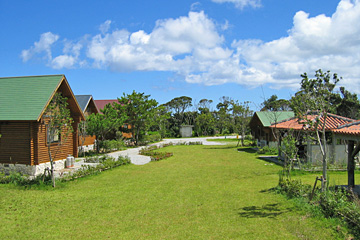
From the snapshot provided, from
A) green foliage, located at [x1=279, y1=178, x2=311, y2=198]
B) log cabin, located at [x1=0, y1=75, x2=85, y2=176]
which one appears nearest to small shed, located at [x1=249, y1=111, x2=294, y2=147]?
green foliage, located at [x1=279, y1=178, x2=311, y2=198]

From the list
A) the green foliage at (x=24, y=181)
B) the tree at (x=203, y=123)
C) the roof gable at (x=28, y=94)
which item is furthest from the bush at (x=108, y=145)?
the tree at (x=203, y=123)

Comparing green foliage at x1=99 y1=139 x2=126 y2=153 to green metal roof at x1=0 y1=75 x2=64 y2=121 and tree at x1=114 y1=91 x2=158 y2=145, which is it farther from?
green metal roof at x1=0 y1=75 x2=64 y2=121

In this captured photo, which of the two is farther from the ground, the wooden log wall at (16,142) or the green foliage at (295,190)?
the wooden log wall at (16,142)

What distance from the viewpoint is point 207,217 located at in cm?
854

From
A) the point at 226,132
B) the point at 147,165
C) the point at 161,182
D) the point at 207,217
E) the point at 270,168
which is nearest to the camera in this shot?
the point at 207,217

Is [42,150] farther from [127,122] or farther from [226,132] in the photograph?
[226,132]

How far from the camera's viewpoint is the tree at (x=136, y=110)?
36000mm

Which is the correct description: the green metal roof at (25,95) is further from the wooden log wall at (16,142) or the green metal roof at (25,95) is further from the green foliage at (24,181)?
the green foliage at (24,181)

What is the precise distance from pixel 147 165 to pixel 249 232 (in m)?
13.4

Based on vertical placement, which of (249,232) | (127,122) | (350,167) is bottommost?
(249,232)

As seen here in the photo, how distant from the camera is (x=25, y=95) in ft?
53.4

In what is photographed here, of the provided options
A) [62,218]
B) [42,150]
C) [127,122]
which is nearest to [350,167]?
[62,218]

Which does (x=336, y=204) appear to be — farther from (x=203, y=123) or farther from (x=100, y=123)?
(x=203, y=123)

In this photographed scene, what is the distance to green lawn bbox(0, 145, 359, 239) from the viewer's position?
7379mm
